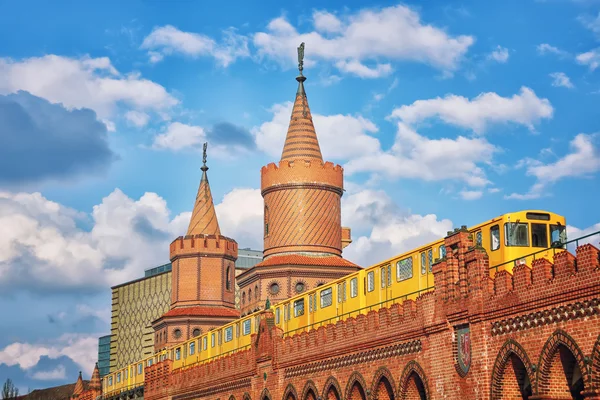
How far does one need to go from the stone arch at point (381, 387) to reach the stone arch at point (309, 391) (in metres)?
4.88

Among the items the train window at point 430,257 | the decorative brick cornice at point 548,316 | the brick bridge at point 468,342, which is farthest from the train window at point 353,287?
the decorative brick cornice at point 548,316

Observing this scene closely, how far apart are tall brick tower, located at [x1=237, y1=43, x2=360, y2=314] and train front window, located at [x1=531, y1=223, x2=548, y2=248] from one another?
29228mm

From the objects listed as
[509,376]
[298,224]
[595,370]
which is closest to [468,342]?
[509,376]

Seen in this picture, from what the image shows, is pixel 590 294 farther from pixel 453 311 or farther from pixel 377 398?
pixel 377 398

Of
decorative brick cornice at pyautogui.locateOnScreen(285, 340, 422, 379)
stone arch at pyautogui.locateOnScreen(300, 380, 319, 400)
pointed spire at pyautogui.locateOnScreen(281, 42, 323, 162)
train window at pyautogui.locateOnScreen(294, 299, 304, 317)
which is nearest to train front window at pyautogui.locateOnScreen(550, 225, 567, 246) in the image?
decorative brick cornice at pyautogui.locateOnScreen(285, 340, 422, 379)

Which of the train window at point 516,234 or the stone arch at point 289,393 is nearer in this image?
the train window at point 516,234

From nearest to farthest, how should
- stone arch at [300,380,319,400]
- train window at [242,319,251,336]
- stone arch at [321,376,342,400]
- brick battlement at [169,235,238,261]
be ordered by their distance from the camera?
stone arch at [321,376,342,400] → stone arch at [300,380,319,400] → train window at [242,319,251,336] → brick battlement at [169,235,238,261]

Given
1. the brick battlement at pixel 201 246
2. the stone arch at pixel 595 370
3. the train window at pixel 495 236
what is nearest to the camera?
the stone arch at pixel 595 370

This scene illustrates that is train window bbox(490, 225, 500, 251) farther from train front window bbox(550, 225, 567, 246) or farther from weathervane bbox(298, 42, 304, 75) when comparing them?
weathervane bbox(298, 42, 304, 75)

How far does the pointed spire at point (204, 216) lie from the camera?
7275 cm

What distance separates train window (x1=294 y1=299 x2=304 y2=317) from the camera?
44.6m

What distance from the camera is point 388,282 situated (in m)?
37.6

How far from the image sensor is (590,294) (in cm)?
2470

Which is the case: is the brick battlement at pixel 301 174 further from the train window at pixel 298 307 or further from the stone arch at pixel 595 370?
the stone arch at pixel 595 370
